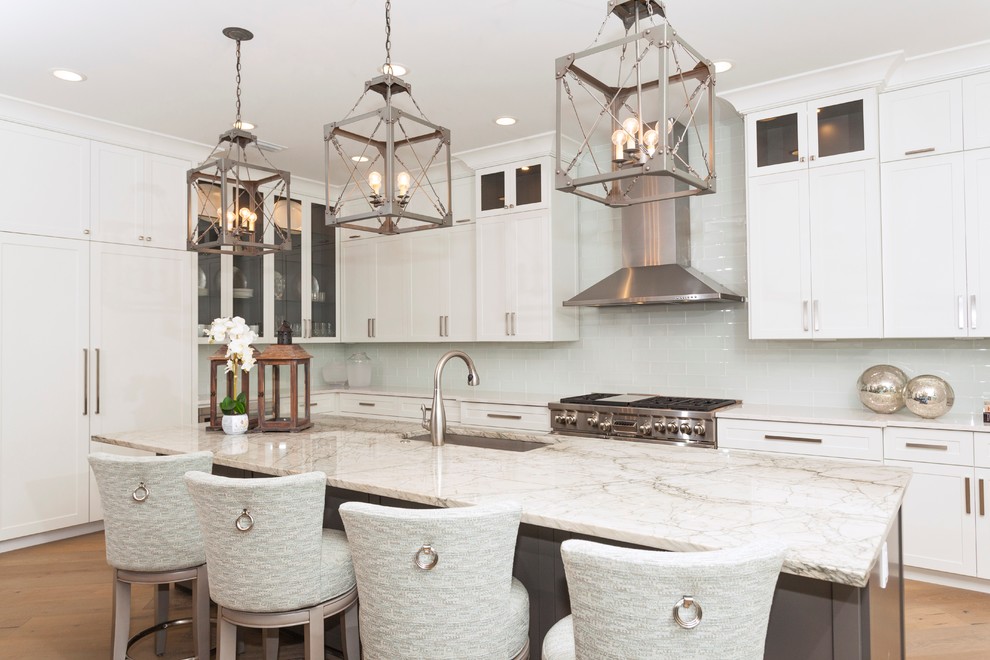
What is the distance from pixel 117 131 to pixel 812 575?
185 inches

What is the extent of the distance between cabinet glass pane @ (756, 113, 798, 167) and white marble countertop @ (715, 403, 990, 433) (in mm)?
1417

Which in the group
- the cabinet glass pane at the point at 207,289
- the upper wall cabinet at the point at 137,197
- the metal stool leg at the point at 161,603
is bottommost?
the metal stool leg at the point at 161,603

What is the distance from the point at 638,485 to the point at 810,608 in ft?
1.70

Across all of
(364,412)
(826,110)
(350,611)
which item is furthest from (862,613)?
(364,412)

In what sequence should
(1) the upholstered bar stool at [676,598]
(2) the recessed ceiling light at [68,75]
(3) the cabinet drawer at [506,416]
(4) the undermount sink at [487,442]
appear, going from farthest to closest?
(3) the cabinet drawer at [506,416] < (2) the recessed ceiling light at [68,75] < (4) the undermount sink at [487,442] < (1) the upholstered bar stool at [676,598]

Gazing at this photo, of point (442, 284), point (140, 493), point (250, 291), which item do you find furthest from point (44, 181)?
point (140, 493)

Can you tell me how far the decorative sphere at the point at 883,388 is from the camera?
3.51 meters

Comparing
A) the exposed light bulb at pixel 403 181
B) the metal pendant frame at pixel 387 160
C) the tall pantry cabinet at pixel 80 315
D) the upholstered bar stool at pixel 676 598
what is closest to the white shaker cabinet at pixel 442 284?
the metal pendant frame at pixel 387 160

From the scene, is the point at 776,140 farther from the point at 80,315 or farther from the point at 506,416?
the point at 80,315

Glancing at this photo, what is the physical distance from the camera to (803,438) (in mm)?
3488

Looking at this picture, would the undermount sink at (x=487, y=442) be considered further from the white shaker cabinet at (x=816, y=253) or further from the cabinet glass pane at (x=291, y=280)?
the cabinet glass pane at (x=291, y=280)

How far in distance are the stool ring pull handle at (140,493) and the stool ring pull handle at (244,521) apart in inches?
22.3

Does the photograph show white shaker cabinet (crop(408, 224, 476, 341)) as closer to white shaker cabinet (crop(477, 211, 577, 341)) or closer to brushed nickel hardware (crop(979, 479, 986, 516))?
white shaker cabinet (crop(477, 211, 577, 341))

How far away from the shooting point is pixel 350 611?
1998 millimetres
